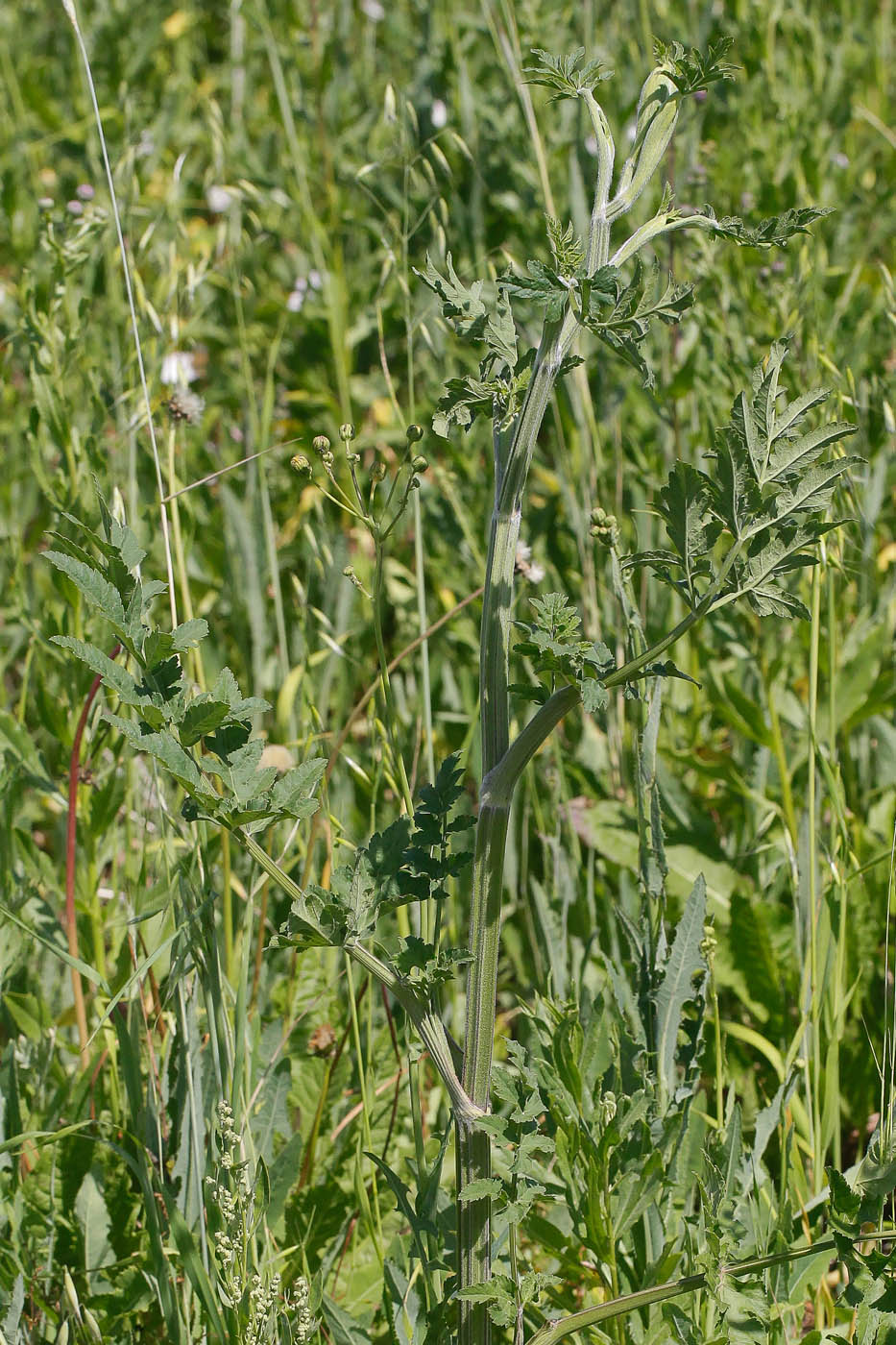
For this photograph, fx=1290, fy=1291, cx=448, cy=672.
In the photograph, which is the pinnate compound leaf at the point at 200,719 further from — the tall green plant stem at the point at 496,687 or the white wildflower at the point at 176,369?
the white wildflower at the point at 176,369

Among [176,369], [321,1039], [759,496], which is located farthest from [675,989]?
[176,369]

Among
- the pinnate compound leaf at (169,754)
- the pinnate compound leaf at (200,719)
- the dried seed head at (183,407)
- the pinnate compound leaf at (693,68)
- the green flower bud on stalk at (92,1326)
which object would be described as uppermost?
the pinnate compound leaf at (693,68)

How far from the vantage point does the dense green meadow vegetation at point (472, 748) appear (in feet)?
3.45

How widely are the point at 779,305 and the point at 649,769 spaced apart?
1063 mm

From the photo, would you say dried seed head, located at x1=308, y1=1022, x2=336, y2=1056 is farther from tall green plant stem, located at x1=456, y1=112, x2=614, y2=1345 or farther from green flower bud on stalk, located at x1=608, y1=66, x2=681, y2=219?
green flower bud on stalk, located at x1=608, y1=66, x2=681, y2=219

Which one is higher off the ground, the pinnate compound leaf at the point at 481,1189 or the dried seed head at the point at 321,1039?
the pinnate compound leaf at the point at 481,1189

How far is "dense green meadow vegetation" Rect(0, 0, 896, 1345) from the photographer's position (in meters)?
1.05

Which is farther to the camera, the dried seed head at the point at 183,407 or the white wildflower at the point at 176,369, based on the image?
the white wildflower at the point at 176,369

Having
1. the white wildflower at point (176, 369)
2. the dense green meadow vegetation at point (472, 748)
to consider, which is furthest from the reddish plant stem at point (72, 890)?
the white wildflower at point (176, 369)

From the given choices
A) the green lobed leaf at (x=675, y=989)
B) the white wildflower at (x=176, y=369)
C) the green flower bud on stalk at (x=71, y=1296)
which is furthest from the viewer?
the white wildflower at (x=176, y=369)

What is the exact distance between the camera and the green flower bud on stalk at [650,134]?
3.43ft

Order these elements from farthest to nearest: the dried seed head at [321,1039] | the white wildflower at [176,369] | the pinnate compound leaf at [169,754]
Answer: the white wildflower at [176,369]
the dried seed head at [321,1039]
the pinnate compound leaf at [169,754]

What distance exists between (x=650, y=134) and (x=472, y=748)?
128 cm

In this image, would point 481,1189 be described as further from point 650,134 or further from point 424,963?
point 650,134
